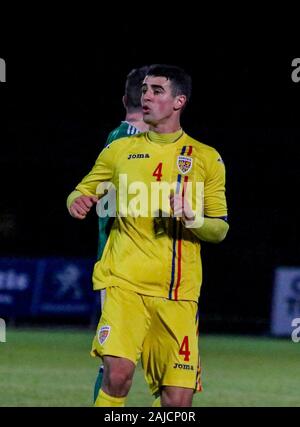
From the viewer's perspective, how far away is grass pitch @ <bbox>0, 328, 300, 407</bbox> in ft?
28.2

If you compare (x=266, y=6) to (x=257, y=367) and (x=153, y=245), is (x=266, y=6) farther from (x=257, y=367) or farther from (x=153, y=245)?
(x=153, y=245)

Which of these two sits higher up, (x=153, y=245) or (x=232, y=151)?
(x=232, y=151)

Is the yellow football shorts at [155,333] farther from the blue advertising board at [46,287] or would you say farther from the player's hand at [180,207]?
the blue advertising board at [46,287]

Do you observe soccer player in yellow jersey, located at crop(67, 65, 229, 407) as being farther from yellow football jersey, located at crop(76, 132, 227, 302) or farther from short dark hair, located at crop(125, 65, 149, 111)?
short dark hair, located at crop(125, 65, 149, 111)

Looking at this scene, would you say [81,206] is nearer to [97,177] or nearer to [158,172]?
[97,177]

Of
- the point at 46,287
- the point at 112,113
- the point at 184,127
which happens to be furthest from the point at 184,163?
the point at 112,113

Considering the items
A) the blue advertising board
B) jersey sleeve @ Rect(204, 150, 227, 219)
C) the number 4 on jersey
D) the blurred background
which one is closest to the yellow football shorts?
jersey sleeve @ Rect(204, 150, 227, 219)

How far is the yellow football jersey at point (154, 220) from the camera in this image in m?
5.75

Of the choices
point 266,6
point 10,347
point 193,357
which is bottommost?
point 10,347

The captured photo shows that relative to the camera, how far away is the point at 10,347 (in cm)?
1334

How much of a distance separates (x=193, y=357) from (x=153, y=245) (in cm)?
65

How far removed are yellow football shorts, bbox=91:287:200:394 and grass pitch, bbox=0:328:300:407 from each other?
8.08 ft

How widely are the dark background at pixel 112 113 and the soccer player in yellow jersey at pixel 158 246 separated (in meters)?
16.2
